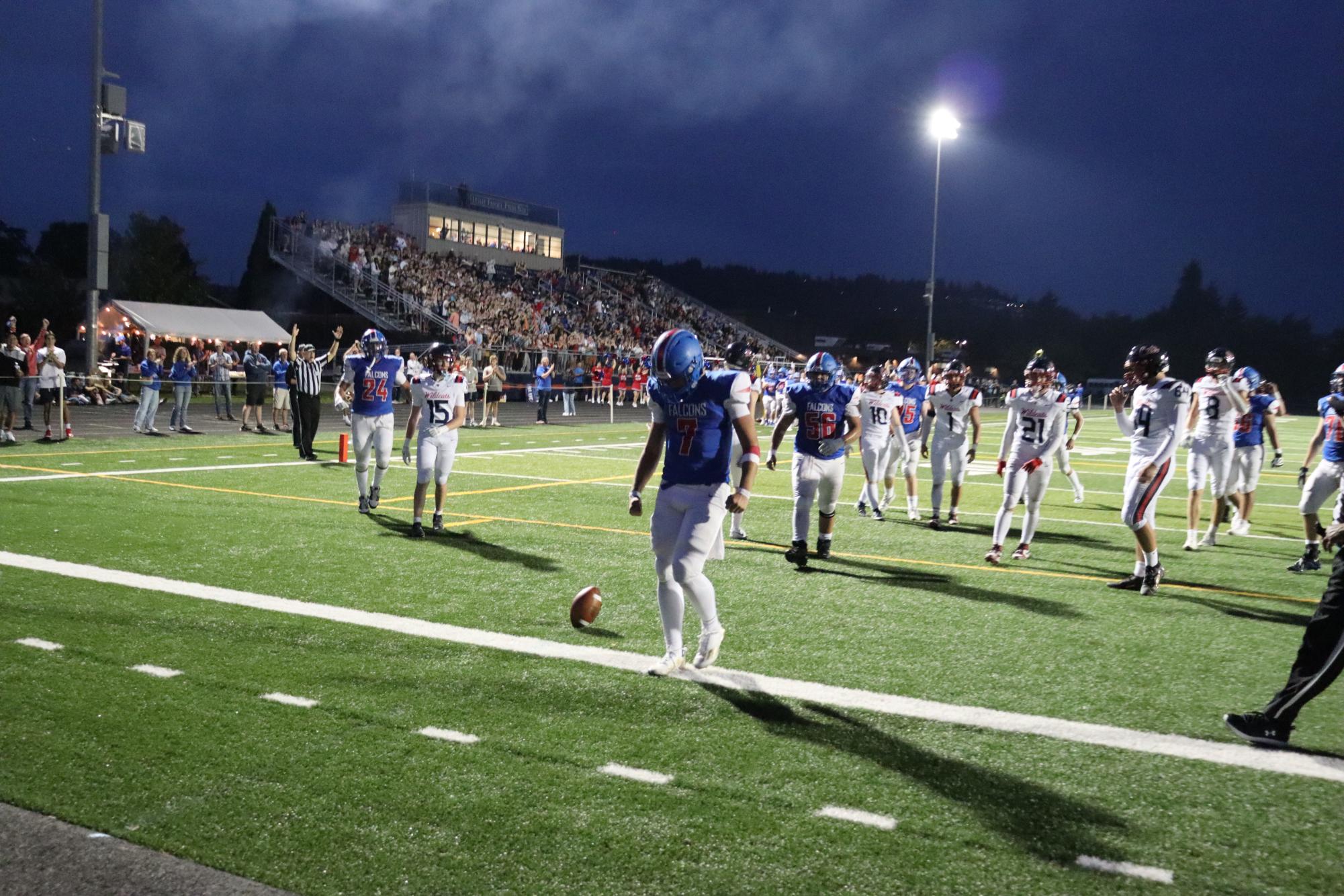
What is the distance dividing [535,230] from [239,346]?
77.2ft

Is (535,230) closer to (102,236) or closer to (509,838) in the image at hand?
(102,236)

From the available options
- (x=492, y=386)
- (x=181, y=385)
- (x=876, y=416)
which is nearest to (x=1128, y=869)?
(x=876, y=416)

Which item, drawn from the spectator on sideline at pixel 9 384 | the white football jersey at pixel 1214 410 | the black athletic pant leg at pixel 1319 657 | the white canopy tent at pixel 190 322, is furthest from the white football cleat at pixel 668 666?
the white canopy tent at pixel 190 322

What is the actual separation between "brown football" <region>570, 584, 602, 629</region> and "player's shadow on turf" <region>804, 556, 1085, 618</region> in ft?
10.1

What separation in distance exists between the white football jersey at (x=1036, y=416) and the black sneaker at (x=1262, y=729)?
15.9 feet

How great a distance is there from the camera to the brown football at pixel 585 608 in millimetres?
6980

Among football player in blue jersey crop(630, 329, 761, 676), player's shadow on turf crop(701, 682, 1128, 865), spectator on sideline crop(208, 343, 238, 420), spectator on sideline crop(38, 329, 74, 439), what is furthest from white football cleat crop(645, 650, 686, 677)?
spectator on sideline crop(208, 343, 238, 420)

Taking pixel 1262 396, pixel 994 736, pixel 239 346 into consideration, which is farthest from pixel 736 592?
pixel 239 346

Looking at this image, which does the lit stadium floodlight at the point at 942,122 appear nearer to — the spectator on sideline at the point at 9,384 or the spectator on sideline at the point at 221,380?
the spectator on sideline at the point at 221,380

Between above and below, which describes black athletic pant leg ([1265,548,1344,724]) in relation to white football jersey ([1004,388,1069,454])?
below

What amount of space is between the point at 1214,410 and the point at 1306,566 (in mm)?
1936

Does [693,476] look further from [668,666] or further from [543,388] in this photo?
[543,388]

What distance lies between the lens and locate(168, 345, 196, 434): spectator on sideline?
71.6 feet

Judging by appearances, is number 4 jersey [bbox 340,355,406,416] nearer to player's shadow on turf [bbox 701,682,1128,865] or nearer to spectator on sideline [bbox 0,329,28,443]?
player's shadow on turf [bbox 701,682,1128,865]
